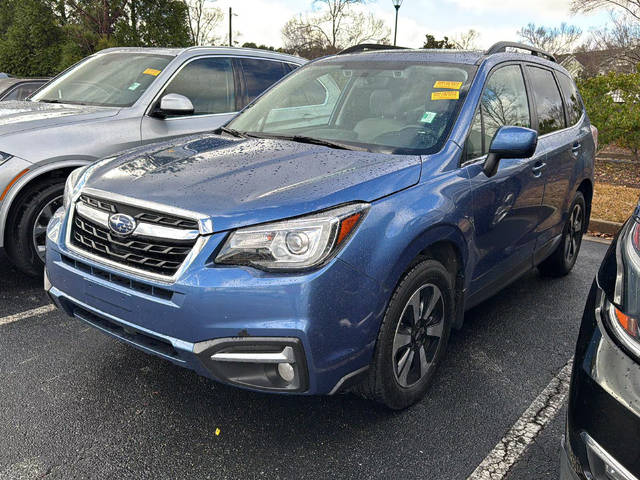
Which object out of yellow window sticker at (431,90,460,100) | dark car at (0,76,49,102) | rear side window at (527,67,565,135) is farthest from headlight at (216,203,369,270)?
dark car at (0,76,49,102)

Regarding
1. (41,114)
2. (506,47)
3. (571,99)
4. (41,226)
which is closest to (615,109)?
(571,99)

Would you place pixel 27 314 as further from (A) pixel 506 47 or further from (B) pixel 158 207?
(A) pixel 506 47

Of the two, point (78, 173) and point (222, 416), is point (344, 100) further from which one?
point (222, 416)

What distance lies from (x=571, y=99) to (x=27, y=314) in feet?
14.1

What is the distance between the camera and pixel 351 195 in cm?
228

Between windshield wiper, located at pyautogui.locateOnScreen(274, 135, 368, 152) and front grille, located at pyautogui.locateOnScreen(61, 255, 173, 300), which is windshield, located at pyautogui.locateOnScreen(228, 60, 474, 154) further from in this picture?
front grille, located at pyautogui.locateOnScreen(61, 255, 173, 300)

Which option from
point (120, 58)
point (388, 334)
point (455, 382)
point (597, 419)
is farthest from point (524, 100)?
point (120, 58)

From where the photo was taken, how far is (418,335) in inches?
106

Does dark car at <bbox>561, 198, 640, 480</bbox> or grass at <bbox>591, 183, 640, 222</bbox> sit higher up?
dark car at <bbox>561, 198, 640, 480</bbox>

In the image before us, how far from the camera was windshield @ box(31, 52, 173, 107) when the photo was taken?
4.77m

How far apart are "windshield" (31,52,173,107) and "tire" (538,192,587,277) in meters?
3.61

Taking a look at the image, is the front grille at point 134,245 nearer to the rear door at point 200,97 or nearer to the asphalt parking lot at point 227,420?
the asphalt parking lot at point 227,420

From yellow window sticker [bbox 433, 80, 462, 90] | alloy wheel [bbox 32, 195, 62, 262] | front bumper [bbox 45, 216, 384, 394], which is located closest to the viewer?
front bumper [bbox 45, 216, 384, 394]

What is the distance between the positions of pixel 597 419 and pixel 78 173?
2.57 m
